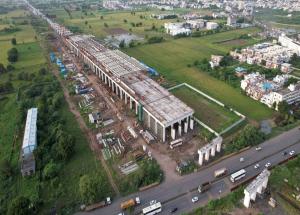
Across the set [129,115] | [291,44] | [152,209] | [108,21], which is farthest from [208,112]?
[108,21]

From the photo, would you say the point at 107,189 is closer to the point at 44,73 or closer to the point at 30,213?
the point at 30,213

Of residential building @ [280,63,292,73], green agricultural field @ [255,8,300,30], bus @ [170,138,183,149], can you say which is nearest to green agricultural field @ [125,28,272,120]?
bus @ [170,138,183,149]

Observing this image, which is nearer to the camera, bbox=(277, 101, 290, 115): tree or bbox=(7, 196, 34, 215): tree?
bbox=(7, 196, 34, 215): tree

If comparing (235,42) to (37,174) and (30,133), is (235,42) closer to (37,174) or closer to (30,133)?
(30,133)

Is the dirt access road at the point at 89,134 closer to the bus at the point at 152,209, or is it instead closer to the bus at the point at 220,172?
the bus at the point at 152,209

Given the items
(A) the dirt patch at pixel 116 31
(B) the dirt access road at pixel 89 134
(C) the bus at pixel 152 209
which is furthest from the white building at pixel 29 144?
(A) the dirt patch at pixel 116 31

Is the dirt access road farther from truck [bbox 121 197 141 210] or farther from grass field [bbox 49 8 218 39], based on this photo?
grass field [bbox 49 8 218 39]
